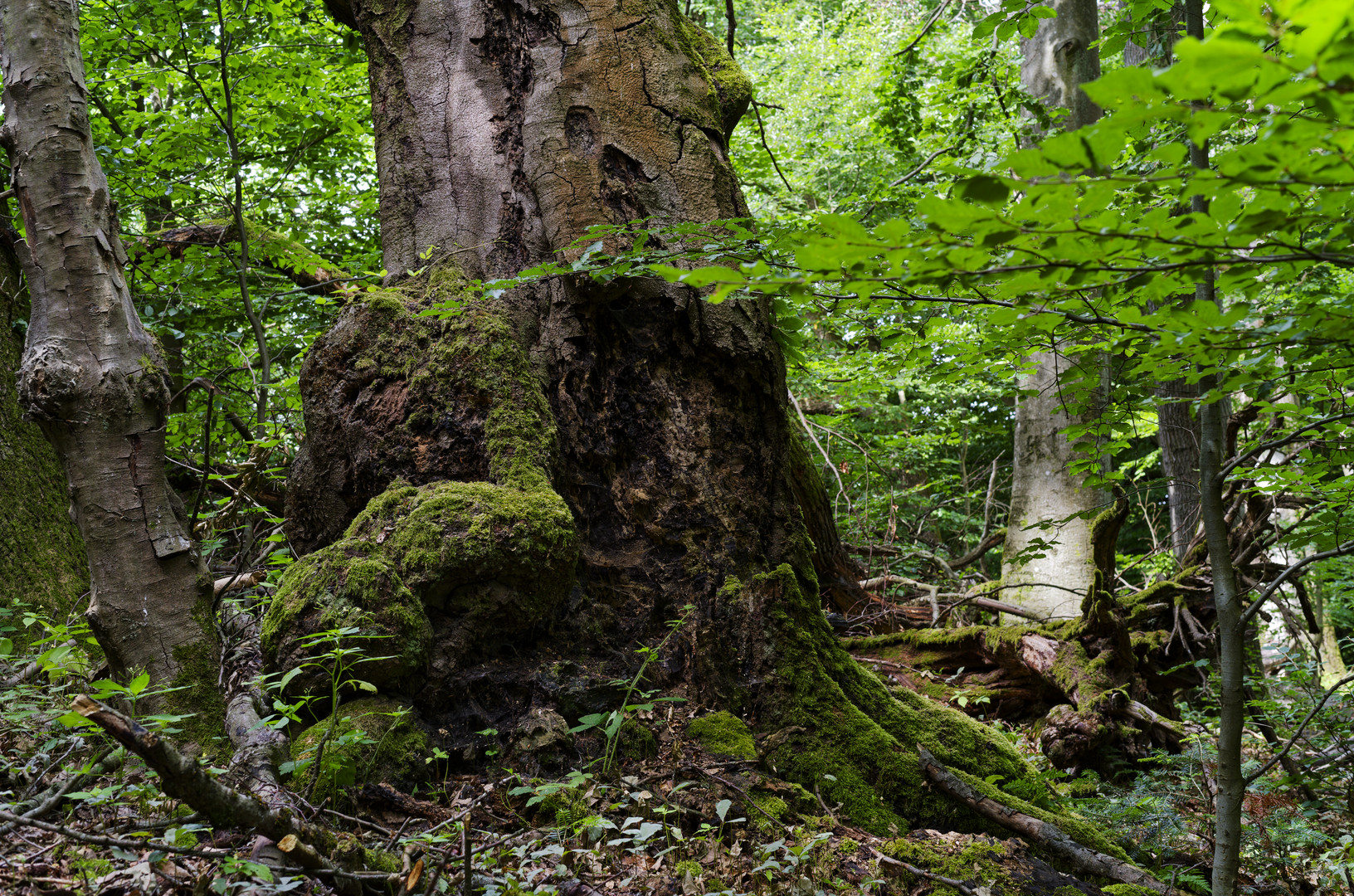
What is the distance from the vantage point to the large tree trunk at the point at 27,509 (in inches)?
182

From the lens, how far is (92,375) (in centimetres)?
287

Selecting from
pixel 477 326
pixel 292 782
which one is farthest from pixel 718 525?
pixel 292 782

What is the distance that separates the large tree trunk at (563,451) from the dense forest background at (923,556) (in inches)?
4.7

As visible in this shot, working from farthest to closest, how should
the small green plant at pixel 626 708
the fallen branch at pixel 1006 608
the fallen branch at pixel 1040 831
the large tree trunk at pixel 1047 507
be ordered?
the large tree trunk at pixel 1047 507 → the fallen branch at pixel 1006 608 → the fallen branch at pixel 1040 831 → the small green plant at pixel 626 708

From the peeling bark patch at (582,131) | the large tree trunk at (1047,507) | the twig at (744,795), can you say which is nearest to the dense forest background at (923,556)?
the twig at (744,795)

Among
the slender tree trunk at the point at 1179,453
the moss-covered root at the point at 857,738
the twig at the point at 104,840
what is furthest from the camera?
the slender tree trunk at the point at 1179,453

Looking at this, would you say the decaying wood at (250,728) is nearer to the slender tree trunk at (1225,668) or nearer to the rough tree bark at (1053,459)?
the slender tree trunk at (1225,668)

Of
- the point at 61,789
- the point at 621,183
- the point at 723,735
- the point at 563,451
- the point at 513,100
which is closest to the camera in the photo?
the point at 61,789

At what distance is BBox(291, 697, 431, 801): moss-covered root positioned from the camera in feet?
7.79

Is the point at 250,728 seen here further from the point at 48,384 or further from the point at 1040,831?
the point at 1040,831

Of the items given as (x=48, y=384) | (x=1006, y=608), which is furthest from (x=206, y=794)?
(x=1006, y=608)

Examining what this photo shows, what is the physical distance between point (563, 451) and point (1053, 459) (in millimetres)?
5463

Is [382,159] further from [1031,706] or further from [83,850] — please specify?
[1031,706]

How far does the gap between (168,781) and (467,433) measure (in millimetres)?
1713
